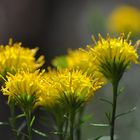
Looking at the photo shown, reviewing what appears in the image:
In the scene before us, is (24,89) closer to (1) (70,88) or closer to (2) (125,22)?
(1) (70,88)

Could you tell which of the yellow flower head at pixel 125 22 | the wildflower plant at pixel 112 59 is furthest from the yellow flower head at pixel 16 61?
the yellow flower head at pixel 125 22

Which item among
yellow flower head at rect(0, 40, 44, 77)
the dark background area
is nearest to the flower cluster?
yellow flower head at rect(0, 40, 44, 77)

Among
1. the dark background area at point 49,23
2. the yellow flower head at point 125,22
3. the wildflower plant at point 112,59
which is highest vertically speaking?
the dark background area at point 49,23

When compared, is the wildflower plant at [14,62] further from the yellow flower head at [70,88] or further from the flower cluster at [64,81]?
the yellow flower head at [70,88]

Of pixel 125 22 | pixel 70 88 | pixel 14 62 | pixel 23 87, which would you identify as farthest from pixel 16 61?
pixel 125 22

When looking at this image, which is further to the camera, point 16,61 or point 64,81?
point 16,61

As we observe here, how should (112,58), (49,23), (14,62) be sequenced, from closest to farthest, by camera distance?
(112,58)
(14,62)
(49,23)

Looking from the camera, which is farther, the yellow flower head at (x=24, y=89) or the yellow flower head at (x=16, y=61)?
the yellow flower head at (x=16, y=61)
